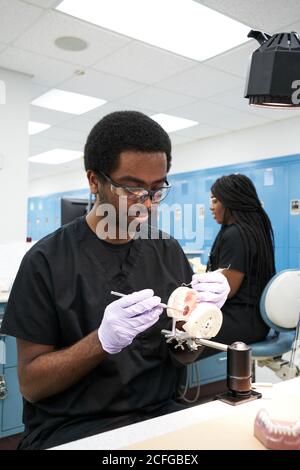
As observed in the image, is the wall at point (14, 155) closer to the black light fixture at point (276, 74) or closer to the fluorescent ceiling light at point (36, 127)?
the fluorescent ceiling light at point (36, 127)

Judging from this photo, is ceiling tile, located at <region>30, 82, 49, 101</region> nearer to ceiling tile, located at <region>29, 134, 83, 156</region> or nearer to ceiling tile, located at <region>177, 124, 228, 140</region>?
ceiling tile, located at <region>29, 134, 83, 156</region>

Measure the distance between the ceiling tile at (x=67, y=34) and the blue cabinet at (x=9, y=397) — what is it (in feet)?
6.83

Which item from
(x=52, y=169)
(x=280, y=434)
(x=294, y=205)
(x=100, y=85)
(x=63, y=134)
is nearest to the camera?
(x=280, y=434)

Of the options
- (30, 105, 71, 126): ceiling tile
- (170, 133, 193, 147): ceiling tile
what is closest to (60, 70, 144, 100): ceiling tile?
(30, 105, 71, 126): ceiling tile

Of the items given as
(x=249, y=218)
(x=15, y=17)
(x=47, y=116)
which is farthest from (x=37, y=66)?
(x=249, y=218)

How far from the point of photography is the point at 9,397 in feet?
6.93

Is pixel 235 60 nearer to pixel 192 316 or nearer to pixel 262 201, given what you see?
pixel 262 201

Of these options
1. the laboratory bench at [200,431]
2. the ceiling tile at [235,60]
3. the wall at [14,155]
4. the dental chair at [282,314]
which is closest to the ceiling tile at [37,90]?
the wall at [14,155]

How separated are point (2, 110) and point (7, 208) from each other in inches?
33.9

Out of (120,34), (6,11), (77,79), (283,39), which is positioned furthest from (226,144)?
(283,39)

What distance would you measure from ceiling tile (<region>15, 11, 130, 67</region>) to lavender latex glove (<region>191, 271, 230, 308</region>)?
7.68 ft

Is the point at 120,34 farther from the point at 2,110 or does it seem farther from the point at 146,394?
the point at 146,394

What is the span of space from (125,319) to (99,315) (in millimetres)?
170

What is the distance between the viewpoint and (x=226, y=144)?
588 centimetres
